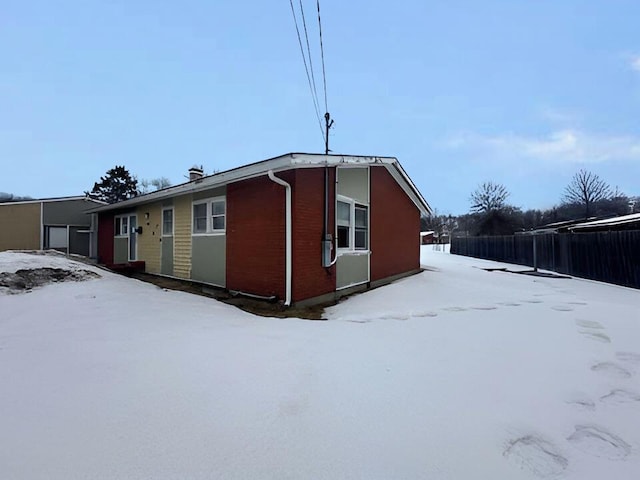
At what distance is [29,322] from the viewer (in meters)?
4.35

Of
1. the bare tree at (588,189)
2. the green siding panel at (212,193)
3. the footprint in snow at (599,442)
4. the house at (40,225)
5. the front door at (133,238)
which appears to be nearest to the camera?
the footprint in snow at (599,442)

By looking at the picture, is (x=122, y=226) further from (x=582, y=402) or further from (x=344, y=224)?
(x=582, y=402)

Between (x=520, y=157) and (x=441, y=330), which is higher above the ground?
(x=520, y=157)

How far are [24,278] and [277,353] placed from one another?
18.0 feet

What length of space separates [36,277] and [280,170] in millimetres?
5010

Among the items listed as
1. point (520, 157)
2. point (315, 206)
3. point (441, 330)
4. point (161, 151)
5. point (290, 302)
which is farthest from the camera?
point (520, 157)

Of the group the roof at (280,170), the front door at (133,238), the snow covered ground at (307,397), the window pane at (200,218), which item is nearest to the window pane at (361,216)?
the roof at (280,170)

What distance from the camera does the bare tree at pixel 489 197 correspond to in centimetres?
4269

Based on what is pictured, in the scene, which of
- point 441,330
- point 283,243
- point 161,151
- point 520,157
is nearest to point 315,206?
point 283,243

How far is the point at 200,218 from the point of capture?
31.1 ft

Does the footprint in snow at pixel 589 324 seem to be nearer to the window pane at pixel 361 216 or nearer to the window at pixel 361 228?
the window at pixel 361 228

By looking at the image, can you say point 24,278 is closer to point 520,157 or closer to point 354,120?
point 354,120

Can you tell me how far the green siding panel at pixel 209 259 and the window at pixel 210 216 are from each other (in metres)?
0.22

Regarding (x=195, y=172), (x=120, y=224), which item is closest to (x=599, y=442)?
(x=195, y=172)
